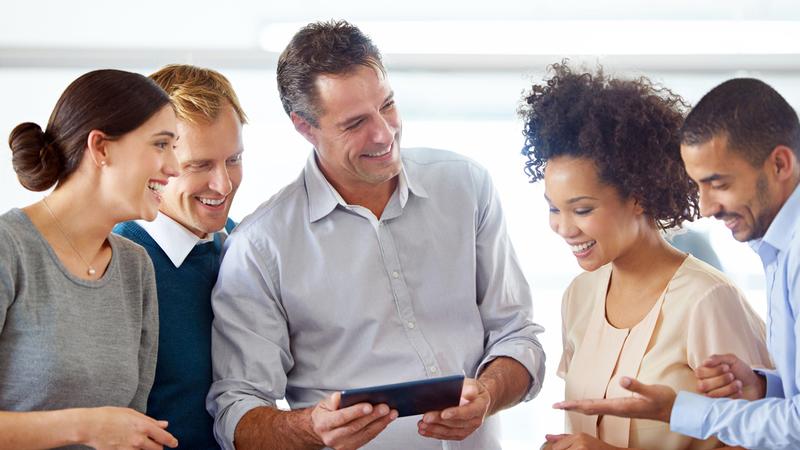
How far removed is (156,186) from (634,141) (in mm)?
1100

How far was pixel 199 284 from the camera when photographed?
249cm

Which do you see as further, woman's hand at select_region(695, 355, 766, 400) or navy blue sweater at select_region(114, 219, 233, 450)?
navy blue sweater at select_region(114, 219, 233, 450)

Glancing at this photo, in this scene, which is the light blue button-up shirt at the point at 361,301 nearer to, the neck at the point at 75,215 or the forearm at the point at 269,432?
the forearm at the point at 269,432

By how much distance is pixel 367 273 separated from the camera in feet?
8.30

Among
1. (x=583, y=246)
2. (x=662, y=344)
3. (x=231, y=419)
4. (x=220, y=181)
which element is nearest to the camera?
(x=662, y=344)

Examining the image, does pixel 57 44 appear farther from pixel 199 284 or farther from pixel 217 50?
pixel 199 284

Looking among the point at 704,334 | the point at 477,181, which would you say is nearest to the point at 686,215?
the point at 704,334

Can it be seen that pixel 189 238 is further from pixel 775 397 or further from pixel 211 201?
pixel 775 397

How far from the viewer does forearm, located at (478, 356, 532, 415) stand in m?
2.39

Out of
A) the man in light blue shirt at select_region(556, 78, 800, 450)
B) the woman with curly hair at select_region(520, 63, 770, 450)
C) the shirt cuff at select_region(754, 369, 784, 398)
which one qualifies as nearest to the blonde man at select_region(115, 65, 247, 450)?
the woman with curly hair at select_region(520, 63, 770, 450)

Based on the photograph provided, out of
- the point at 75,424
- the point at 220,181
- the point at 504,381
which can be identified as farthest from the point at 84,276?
the point at 504,381

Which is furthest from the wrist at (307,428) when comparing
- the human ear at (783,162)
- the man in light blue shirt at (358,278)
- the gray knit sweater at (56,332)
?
the human ear at (783,162)

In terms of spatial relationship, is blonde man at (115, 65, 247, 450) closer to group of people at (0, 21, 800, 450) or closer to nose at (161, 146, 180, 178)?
group of people at (0, 21, 800, 450)

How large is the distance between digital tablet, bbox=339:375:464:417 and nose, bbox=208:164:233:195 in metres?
0.64
